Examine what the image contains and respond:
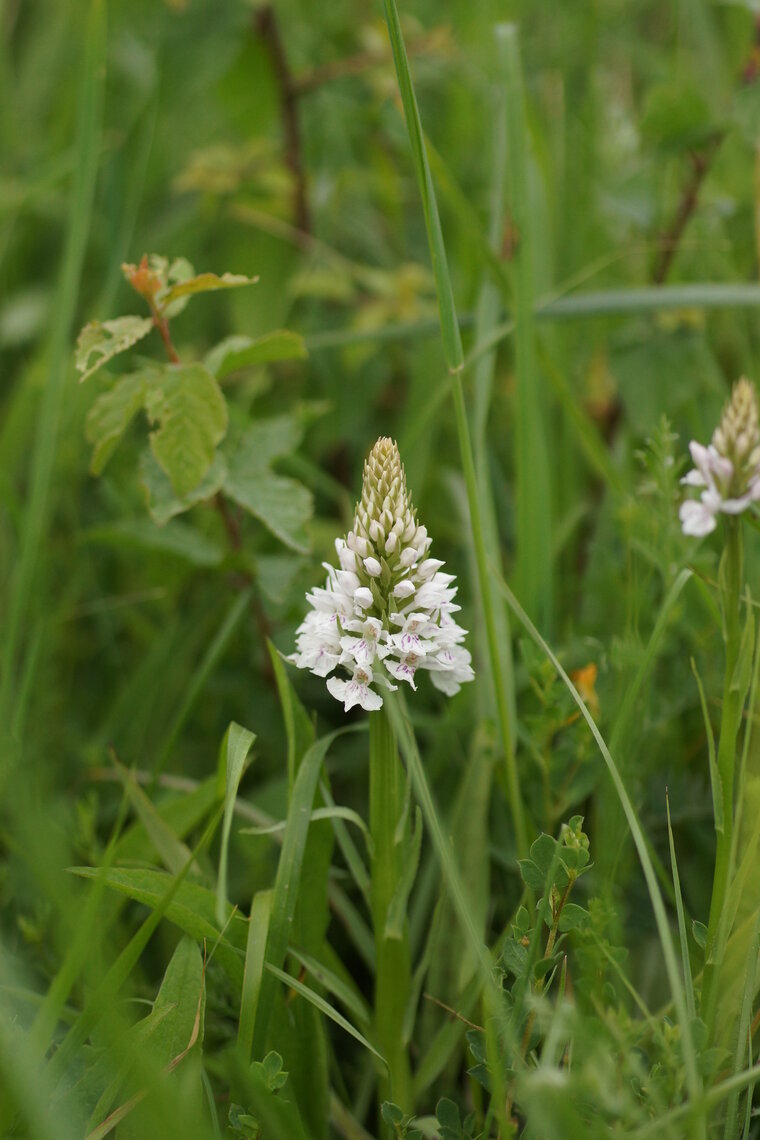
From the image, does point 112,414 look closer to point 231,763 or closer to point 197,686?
point 197,686

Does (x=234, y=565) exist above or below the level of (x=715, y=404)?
below

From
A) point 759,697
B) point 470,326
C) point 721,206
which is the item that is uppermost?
point 721,206

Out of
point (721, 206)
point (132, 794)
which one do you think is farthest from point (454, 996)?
point (721, 206)

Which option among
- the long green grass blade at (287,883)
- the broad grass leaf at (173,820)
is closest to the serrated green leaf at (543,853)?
the long green grass blade at (287,883)

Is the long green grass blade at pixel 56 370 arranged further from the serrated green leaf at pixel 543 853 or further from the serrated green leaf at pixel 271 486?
the serrated green leaf at pixel 543 853

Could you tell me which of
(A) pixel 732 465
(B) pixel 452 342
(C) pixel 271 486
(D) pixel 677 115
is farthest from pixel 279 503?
(D) pixel 677 115

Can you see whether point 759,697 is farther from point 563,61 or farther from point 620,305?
point 563,61

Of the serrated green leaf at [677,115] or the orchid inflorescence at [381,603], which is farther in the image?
the serrated green leaf at [677,115]

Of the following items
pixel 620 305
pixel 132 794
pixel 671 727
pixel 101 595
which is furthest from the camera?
pixel 101 595
